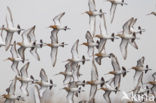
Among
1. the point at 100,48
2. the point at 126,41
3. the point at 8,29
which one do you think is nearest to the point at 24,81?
the point at 8,29

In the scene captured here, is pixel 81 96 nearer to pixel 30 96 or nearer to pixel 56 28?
pixel 30 96

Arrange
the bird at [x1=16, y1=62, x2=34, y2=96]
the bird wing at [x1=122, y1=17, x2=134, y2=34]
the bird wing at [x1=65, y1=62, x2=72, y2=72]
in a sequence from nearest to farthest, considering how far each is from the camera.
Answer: the bird wing at [x1=122, y1=17, x2=134, y2=34] < the bird at [x1=16, y1=62, x2=34, y2=96] < the bird wing at [x1=65, y1=62, x2=72, y2=72]

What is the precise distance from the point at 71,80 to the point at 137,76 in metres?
0.64

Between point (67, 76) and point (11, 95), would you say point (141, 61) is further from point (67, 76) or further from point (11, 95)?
point (11, 95)

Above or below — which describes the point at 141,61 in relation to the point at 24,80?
above

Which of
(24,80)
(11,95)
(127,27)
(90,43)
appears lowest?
(11,95)

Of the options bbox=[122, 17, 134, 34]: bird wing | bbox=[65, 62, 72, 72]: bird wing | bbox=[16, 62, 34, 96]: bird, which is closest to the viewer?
bbox=[122, 17, 134, 34]: bird wing

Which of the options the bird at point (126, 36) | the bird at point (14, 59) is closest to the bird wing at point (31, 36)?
the bird at point (14, 59)

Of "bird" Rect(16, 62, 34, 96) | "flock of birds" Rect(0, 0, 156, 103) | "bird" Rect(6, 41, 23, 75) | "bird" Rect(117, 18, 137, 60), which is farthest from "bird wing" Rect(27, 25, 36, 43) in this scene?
"bird" Rect(117, 18, 137, 60)

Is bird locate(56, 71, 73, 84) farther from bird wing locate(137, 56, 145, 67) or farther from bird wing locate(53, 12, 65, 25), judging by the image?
bird wing locate(137, 56, 145, 67)

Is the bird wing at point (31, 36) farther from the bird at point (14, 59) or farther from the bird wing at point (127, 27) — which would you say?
the bird wing at point (127, 27)

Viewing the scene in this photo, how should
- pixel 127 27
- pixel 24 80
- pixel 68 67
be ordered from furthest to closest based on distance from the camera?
pixel 68 67 → pixel 24 80 → pixel 127 27

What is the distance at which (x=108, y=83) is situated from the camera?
3.81 metres

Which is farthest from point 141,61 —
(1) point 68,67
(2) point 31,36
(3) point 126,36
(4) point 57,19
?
(2) point 31,36
